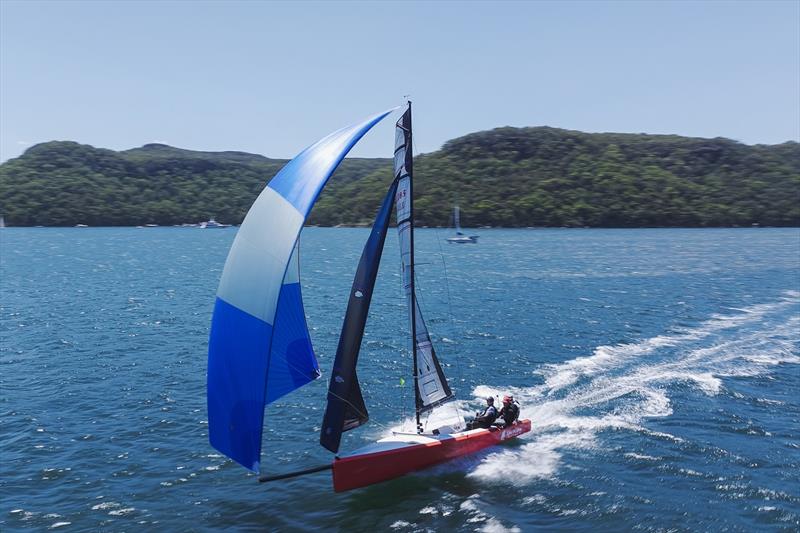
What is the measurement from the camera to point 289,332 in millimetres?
17062

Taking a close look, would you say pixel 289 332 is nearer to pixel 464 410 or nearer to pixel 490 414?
pixel 490 414

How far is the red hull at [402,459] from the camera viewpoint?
1791 centimetres

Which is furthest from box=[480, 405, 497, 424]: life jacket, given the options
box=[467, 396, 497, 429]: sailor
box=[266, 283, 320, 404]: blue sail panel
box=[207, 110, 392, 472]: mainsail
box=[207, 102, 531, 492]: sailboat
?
box=[207, 110, 392, 472]: mainsail

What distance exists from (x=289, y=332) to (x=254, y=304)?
6.61 feet

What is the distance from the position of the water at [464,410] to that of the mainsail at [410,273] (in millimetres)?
2749

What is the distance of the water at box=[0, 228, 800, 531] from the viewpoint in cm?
1734

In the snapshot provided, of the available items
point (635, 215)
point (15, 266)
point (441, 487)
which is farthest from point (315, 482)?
point (635, 215)

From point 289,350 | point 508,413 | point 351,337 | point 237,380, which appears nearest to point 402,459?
point 351,337

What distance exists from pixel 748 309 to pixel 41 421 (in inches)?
2019

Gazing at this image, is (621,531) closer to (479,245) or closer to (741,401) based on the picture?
(741,401)

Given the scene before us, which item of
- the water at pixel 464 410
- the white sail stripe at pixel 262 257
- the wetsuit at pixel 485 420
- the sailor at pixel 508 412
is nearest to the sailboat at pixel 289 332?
the white sail stripe at pixel 262 257

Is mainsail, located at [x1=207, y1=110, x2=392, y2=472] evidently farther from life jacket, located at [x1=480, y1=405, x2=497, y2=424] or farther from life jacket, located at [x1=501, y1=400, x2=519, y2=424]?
life jacket, located at [x1=501, y1=400, x2=519, y2=424]

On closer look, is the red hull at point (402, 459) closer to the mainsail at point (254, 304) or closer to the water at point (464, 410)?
the water at point (464, 410)

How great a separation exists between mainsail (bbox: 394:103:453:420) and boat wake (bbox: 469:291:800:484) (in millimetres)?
3049
